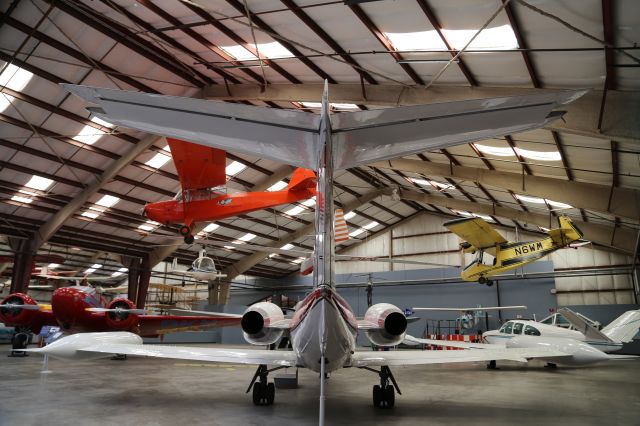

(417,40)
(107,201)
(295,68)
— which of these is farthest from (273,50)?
→ (107,201)

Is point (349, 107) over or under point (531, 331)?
over

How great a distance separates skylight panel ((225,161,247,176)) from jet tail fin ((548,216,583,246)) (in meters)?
13.5

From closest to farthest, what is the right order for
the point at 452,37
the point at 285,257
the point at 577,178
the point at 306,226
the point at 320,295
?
the point at 320,295
the point at 452,37
the point at 577,178
the point at 306,226
the point at 285,257

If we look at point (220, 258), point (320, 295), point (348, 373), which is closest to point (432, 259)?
point (220, 258)

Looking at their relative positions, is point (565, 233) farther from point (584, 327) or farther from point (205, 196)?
point (205, 196)

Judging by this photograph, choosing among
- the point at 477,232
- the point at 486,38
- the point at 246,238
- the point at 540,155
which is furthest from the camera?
the point at 246,238

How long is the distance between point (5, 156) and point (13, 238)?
6.95 metres

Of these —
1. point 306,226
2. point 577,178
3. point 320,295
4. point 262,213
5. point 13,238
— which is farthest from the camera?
point 306,226

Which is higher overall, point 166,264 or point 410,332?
point 166,264

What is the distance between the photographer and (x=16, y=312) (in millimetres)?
12828

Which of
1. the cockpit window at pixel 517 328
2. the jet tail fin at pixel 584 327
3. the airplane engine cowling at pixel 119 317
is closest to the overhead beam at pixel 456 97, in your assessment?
the jet tail fin at pixel 584 327

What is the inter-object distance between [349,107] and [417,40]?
194 inches

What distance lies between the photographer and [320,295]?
4.00 m

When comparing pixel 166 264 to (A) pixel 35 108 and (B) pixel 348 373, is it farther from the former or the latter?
(B) pixel 348 373
